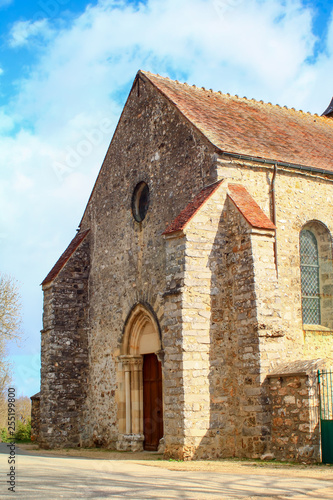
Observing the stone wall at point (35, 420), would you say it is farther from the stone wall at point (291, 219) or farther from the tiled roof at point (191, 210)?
the tiled roof at point (191, 210)

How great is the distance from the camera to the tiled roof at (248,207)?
1308 cm

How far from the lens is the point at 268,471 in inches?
398

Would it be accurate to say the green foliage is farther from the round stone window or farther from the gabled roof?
the gabled roof

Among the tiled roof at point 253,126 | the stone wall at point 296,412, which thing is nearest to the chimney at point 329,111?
the tiled roof at point 253,126

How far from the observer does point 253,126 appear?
16.9m

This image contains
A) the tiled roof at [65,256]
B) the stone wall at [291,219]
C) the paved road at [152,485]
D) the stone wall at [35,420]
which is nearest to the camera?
the paved road at [152,485]

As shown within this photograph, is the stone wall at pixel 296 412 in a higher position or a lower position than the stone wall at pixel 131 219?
lower

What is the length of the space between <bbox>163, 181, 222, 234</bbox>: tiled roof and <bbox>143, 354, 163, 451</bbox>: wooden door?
14.8 ft

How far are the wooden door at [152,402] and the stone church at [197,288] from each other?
0.05m

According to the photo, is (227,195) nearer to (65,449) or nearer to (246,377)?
(246,377)

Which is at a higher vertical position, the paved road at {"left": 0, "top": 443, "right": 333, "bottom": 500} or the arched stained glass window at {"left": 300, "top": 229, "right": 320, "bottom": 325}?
the arched stained glass window at {"left": 300, "top": 229, "right": 320, "bottom": 325}

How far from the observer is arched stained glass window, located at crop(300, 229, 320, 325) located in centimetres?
1521

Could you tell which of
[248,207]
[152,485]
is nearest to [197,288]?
[248,207]

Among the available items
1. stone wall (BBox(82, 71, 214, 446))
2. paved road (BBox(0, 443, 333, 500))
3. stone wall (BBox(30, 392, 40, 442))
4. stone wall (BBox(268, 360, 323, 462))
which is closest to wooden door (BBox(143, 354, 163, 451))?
stone wall (BBox(82, 71, 214, 446))
